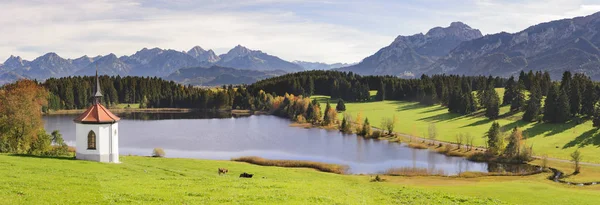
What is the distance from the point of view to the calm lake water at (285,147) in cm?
8538

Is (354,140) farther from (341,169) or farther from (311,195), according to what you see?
(311,195)

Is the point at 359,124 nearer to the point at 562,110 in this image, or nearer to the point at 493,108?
the point at 493,108

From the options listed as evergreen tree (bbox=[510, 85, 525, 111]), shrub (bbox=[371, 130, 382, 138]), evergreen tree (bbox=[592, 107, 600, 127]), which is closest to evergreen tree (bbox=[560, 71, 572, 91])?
evergreen tree (bbox=[510, 85, 525, 111])

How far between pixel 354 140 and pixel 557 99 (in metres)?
53.9

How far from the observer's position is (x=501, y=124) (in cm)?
12625

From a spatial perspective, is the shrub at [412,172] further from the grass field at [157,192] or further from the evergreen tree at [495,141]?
the grass field at [157,192]

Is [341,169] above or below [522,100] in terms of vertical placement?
below

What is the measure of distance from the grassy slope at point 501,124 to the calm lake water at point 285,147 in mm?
18491

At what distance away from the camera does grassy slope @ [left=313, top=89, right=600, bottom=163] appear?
313 feet

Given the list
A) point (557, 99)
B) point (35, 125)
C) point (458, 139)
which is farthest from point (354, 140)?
point (35, 125)

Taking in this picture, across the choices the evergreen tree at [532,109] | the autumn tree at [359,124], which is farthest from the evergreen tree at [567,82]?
the autumn tree at [359,124]

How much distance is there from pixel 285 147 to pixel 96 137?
186 feet

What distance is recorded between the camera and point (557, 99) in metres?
120

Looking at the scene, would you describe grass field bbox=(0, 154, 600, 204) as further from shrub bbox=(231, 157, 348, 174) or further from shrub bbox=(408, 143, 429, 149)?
shrub bbox=(408, 143, 429, 149)
